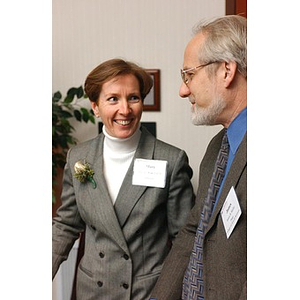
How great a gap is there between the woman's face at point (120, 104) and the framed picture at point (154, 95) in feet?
5.24

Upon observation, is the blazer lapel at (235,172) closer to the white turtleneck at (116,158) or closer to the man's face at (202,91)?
the man's face at (202,91)

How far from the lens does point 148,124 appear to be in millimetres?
4020

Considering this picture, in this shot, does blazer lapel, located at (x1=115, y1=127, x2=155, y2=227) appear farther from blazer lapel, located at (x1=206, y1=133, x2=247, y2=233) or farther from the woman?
blazer lapel, located at (x1=206, y1=133, x2=247, y2=233)

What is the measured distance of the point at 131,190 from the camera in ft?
7.67

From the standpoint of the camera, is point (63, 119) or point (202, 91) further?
point (63, 119)

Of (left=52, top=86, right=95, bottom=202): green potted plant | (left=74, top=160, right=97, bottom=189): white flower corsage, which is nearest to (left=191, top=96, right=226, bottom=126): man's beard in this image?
(left=74, top=160, right=97, bottom=189): white flower corsage

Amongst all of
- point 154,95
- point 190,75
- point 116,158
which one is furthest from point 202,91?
point 154,95

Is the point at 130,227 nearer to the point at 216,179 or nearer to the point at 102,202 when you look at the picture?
the point at 102,202

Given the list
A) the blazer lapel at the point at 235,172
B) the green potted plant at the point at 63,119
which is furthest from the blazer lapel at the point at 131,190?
the green potted plant at the point at 63,119

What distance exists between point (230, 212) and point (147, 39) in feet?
8.38
